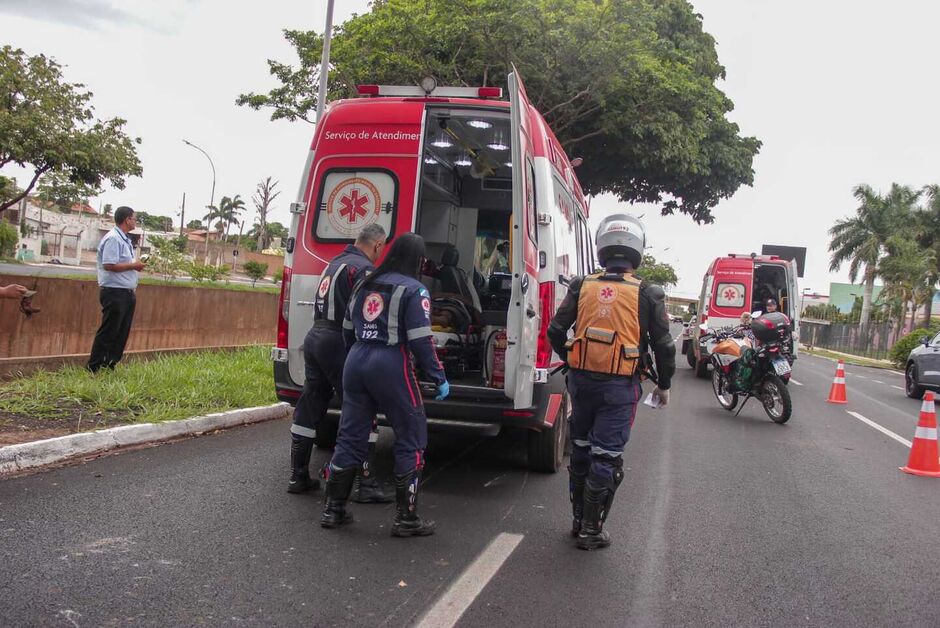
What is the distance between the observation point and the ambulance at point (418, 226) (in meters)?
5.21

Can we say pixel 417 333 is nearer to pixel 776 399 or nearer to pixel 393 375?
pixel 393 375

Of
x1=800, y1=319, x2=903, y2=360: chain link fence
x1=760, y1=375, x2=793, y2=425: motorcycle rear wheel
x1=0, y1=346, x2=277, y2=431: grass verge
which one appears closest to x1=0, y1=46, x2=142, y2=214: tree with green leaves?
x1=0, y1=346, x2=277, y2=431: grass verge

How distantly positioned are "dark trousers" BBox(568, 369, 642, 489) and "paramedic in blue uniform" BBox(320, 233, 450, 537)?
778mm

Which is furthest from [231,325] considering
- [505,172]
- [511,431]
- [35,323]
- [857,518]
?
[857,518]

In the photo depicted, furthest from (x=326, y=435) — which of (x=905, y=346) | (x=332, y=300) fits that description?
(x=905, y=346)

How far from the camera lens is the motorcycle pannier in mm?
10336

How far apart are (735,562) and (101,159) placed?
18643 millimetres

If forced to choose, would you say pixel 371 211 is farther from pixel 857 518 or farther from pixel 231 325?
pixel 231 325

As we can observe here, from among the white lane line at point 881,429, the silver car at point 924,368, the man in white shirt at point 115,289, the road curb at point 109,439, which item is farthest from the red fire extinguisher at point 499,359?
the silver car at point 924,368

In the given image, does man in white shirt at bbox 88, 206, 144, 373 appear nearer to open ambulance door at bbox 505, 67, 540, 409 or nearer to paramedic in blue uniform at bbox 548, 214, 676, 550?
open ambulance door at bbox 505, 67, 540, 409

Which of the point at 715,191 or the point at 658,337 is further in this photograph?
the point at 715,191

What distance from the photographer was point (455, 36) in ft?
54.2

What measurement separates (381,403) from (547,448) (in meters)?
2.04

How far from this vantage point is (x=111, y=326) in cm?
773
